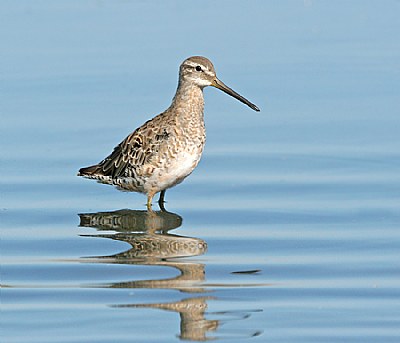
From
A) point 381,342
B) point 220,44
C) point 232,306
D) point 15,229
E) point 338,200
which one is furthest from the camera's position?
point 220,44

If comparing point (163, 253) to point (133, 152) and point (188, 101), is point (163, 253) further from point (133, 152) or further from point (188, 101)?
point (188, 101)

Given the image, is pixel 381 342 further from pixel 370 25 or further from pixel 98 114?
pixel 370 25

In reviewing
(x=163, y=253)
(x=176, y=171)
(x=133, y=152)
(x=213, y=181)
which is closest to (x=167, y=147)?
(x=176, y=171)

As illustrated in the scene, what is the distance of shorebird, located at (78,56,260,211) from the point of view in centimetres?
953

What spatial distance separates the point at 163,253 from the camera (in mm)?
8109

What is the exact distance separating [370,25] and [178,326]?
790 centimetres

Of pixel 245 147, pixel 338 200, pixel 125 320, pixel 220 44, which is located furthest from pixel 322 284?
pixel 220 44

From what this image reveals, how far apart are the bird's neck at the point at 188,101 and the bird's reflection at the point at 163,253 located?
840mm

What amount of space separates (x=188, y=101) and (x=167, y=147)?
16.8 inches

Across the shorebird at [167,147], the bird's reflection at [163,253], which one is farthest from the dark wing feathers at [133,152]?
the bird's reflection at [163,253]

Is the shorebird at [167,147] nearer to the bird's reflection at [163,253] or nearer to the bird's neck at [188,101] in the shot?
the bird's neck at [188,101]

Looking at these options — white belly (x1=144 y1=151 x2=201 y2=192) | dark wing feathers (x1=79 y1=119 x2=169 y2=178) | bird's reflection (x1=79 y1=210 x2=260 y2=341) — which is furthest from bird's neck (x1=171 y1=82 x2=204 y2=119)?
bird's reflection (x1=79 y1=210 x2=260 y2=341)

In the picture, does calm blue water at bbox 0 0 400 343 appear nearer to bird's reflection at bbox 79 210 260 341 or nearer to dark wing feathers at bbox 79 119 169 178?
bird's reflection at bbox 79 210 260 341

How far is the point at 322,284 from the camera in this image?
7238 millimetres
